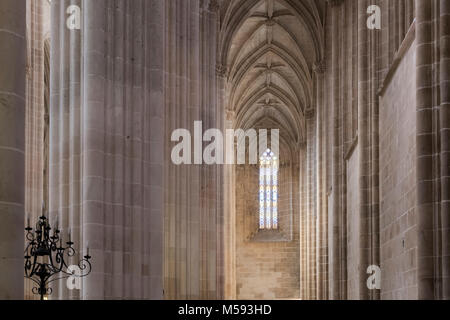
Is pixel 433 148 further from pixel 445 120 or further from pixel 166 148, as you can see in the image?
pixel 166 148

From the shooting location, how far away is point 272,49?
4253cm

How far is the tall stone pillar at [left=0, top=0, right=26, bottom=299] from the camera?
7.19 meters

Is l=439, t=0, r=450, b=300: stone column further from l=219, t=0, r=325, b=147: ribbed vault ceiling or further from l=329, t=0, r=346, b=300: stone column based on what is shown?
l=219, t=0, r=325, b=147: ribbed vault ceiling

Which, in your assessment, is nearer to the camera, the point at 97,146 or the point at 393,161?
the point at 97,146

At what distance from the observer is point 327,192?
31.4 meters

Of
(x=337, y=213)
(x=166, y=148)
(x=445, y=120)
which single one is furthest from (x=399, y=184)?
(x=337, y=213)

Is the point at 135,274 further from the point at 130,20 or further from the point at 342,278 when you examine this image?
the point at 342,278

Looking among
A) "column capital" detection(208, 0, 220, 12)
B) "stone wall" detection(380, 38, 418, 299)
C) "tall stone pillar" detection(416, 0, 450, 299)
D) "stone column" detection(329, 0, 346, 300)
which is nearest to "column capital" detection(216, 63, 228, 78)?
"column capital" detection(208, 0, 220, 12)

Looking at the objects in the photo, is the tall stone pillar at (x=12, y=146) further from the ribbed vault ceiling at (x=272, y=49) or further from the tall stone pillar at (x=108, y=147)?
the ribbed vault ceiling at (x=272, y=49)

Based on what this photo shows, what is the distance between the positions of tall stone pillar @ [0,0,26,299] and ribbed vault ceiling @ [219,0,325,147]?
27.8 metres

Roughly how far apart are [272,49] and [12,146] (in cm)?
3592
